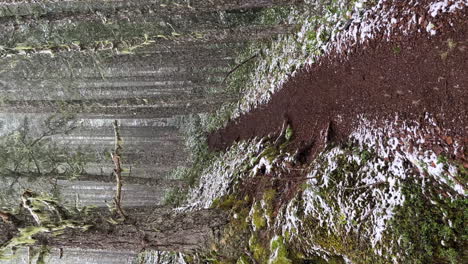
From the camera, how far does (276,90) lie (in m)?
11.3

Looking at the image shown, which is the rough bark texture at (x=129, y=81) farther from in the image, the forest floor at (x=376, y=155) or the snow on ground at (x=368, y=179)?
the snow on ground at (x=368, y=179)

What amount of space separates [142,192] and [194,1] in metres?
15.0

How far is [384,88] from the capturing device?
6.89 metres

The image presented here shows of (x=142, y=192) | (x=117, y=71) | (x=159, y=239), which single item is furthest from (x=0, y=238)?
(x=142, y=192)

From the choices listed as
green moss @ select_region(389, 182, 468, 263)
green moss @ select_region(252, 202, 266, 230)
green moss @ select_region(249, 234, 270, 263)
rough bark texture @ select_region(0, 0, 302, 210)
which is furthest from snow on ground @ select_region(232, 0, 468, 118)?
green moss @ select_region(249, 234, 270, 263)

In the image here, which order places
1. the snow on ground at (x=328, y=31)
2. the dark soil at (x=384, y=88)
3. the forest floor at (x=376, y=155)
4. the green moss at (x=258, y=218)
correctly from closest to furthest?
the forest floor at (x=376, y=155)
the dark soil at (x=384, y=88)
the snow on ground at (x=328, y=31)
the green moss at (x=258, y=218)

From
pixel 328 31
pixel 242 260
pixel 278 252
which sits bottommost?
pixel 242 260

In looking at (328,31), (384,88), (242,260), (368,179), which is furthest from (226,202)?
(328,31)

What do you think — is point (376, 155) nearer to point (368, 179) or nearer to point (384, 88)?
point (368, 179)

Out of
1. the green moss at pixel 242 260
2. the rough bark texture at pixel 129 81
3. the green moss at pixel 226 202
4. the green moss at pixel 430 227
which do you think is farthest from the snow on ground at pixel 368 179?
the rough bark texture at pixel 129 81

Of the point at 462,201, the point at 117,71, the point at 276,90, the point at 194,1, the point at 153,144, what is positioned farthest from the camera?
the point at 153,144

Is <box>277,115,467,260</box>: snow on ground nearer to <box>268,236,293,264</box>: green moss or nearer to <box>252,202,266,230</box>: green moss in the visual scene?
<box>268,236,293,264</box>: green moss

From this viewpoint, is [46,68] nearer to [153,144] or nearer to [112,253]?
[153,144]

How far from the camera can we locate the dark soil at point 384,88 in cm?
555
